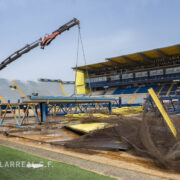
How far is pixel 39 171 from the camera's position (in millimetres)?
3492

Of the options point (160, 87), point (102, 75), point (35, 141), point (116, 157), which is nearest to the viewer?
point (116, 157)

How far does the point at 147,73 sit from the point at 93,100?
33743 mm

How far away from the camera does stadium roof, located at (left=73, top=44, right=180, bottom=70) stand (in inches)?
1485

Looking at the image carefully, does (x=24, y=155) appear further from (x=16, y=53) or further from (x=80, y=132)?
(x=16, y=53)

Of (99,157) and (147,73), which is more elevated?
(147,73)

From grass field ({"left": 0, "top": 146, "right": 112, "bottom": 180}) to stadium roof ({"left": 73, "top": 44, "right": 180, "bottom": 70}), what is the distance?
122ft

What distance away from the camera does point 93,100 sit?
14.7 meters

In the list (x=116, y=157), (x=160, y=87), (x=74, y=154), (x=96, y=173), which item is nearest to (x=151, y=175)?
(x=96, y=173)

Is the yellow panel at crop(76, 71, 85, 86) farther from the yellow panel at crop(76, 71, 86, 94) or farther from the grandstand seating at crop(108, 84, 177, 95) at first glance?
the grandstand seating at crop(108, 84, 177, 95)

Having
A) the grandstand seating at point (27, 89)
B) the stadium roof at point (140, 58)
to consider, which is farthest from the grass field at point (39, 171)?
the stadium roof at point (140, 58)

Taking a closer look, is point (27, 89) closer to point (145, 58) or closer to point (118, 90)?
point (118, 90)

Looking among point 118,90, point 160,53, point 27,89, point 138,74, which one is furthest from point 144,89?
point 27,89

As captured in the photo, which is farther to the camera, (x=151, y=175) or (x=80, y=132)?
(x=80, y=132)

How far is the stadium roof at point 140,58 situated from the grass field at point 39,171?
37065mm
